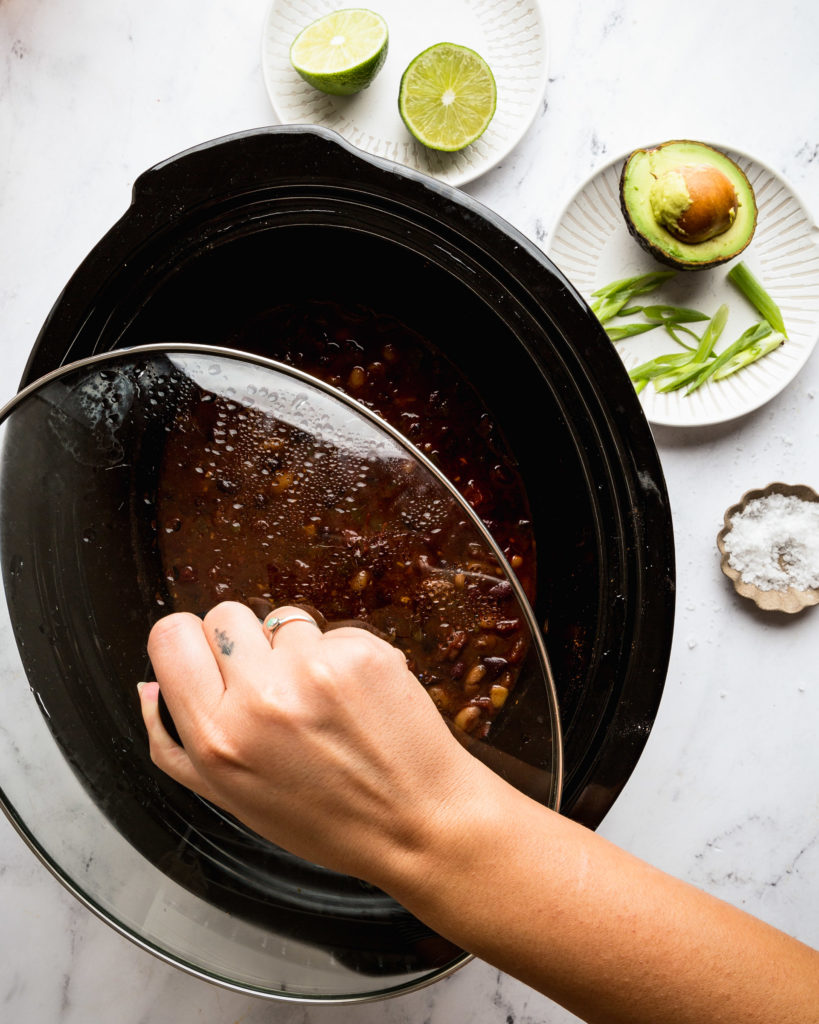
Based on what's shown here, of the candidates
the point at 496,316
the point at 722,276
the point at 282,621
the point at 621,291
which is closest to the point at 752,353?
the point at 722,276

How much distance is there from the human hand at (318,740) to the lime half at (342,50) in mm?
993

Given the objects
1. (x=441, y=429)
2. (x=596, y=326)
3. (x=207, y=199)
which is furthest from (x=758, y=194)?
(x=207, y=199)

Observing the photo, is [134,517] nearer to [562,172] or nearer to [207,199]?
[207,199]

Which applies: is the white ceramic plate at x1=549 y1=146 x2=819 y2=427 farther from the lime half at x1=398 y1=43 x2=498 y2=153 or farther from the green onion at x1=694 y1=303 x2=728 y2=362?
the lime half at x1=398 y1=43 x2=498 y2=153

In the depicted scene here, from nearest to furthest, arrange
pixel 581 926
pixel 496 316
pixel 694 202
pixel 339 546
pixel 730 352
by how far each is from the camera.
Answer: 1. pixel 581 926
2. pixel 339 546
3. pixel 496 316
4. pixel 694 202
5. pixel 730 352

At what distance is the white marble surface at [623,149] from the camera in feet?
4.41

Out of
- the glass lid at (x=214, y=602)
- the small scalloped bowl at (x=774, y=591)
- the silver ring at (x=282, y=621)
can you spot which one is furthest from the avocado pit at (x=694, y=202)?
the silver ring at (x=282, y=621)

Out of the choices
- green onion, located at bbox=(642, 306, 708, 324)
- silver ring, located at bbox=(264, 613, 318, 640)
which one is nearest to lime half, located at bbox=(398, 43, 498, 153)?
green onion, located at bbox=(642, 306, 708, 324)

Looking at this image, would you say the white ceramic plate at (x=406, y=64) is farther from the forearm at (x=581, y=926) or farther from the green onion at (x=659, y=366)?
the forearm at (x=581, y=926)

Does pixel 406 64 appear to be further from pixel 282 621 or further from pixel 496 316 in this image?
pixel 282 621

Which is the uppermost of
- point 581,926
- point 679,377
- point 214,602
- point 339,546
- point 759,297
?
point 759,297

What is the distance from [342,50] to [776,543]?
44.7 inches

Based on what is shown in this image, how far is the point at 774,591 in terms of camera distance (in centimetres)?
131

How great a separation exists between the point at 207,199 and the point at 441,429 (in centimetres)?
47
